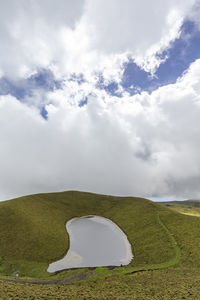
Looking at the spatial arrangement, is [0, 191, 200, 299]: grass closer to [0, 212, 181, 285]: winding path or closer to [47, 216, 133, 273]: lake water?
[0, 212, 181, 285]: winding path

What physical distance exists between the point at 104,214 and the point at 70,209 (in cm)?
2447

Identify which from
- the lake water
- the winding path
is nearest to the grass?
the winding path

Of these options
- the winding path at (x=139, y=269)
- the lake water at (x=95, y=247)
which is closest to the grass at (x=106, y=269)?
the winding path at (x=139, y=269)

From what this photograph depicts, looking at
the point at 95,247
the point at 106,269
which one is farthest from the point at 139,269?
the point at 95,247

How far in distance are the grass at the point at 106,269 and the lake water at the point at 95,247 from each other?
9.89 ft

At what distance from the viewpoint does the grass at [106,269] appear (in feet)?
79.8

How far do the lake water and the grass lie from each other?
3.01 meters

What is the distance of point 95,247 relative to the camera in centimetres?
6212

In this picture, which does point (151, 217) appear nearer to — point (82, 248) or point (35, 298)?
point (82, 248)

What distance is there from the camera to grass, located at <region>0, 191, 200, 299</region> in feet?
79.8

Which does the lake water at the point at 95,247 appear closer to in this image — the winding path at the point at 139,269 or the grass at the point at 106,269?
the grass at the point at 106,269

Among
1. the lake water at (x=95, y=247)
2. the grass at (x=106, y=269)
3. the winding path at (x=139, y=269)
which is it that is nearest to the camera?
the grass at (x=106, y=269)

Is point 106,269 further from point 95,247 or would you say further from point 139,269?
point 95,247

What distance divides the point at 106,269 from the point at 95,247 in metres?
20.9
